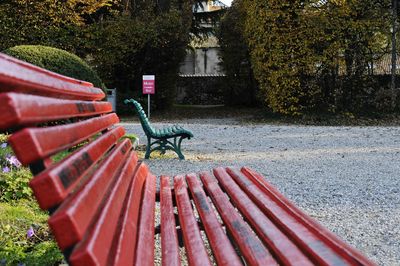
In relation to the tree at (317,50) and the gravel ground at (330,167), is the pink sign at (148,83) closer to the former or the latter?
the gravel ground at (330,167)

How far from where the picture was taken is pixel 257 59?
17.0 metres

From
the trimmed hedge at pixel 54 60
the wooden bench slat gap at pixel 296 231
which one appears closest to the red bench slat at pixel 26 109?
the wooden bench slat gap at pixel 296 231

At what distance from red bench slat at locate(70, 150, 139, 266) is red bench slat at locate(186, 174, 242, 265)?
0.40m

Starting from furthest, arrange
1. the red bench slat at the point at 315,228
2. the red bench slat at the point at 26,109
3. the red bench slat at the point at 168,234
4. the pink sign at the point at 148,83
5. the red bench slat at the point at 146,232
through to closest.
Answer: the pink sign at the point at 148,83 → the red bench slat at the point at 168,234 → the red bench slat at the point at 146,232 → the red bench slat at the point at 315,228 → the red bench slat at the point at 26,109

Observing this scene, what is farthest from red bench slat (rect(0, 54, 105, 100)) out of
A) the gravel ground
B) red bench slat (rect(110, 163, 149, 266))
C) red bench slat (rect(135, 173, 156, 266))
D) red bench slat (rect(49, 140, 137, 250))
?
the gravel ground

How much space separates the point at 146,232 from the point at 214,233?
0.99ft

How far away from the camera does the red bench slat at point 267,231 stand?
177 centimetres

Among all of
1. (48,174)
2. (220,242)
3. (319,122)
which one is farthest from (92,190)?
(319,122)

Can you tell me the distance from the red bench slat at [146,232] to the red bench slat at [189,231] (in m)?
0.15

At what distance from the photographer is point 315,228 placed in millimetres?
2035

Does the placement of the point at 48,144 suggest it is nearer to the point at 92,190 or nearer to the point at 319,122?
the point at 92,190

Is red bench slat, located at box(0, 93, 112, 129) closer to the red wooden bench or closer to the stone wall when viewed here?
the red wooden bench

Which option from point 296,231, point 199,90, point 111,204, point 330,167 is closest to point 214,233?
point 296,231

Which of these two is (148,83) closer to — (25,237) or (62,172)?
(25,237)
